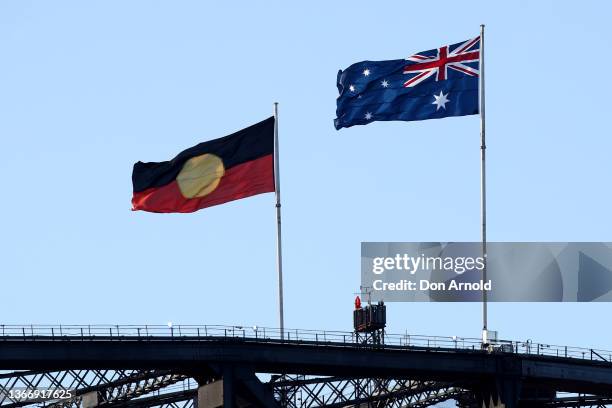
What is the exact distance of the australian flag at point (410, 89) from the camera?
141m

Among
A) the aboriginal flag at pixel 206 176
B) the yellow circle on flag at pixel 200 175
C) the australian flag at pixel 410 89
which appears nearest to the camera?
the australian flag at pixel 410 89

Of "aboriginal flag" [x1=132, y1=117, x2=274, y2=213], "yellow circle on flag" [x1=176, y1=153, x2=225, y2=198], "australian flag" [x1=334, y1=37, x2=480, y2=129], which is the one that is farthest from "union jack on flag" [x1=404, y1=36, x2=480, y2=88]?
"yellow circle on flag" [x1=176, y1=153, x2=225, y2=198]

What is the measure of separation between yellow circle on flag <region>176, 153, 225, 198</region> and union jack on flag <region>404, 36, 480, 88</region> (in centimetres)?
1221

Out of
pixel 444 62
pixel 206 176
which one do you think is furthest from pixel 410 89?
pixel 206 176

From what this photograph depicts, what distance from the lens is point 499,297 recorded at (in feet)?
587

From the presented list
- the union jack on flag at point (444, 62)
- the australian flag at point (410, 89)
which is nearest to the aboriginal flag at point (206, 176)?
the australian flag at point (410, 89)

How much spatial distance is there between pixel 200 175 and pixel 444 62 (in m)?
15.7

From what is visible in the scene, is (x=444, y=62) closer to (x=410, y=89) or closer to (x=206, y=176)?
(x=410, y=89)

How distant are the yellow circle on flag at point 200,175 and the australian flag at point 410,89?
7.80 metres

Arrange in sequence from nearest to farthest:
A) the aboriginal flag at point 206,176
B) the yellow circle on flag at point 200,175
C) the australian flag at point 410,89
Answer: the australian flag at point 410,89 < the aboriginal flag at point 206,176 < the yellow circle on flag at point 200,175

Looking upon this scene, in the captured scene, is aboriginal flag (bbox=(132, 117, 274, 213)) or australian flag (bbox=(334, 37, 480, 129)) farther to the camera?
aboriginal flag (bbox=(132, 117, 274, 213))

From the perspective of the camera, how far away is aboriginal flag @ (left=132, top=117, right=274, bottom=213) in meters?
142

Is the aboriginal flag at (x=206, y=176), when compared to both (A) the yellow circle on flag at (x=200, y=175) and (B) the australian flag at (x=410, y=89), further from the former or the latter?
(B) the australian flag at (x=410, y=89)

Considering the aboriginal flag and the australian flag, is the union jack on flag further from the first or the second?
the aboriginal flag
